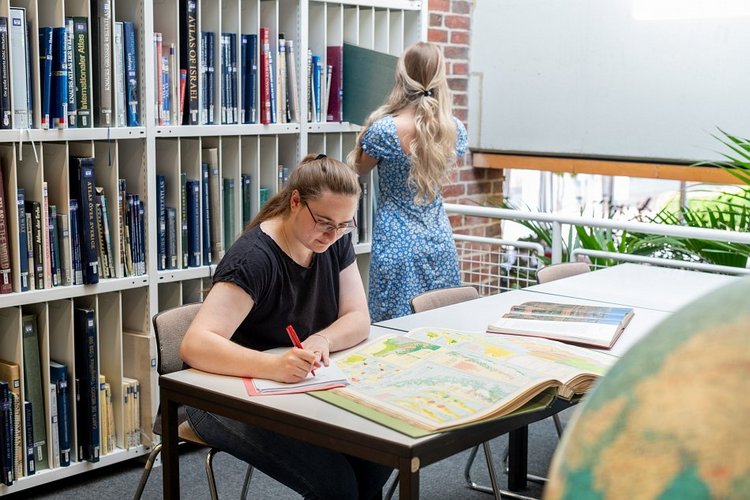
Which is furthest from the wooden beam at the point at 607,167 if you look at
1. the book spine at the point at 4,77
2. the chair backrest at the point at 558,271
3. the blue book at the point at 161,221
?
the book spine at the point at 4,77

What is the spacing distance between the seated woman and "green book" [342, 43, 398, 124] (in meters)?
1.48

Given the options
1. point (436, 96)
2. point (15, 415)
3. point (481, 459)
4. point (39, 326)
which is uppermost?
point (436, 96)

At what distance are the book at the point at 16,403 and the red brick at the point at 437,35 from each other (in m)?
2.45

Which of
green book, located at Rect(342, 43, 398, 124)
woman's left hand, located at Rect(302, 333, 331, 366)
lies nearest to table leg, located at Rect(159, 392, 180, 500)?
woman's left hand, located at Rect(302, 333, 331, 366)

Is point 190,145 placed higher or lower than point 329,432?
higher

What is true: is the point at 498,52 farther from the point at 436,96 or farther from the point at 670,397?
the point at 670,397

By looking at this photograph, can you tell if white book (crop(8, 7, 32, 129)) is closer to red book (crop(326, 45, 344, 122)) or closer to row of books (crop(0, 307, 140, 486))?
row of books (crop(0, 307, 140, 486))

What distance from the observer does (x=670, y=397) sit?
1.08 feet

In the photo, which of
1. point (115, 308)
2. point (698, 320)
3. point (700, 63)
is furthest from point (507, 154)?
point (698, 320)

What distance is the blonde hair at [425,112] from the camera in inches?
127

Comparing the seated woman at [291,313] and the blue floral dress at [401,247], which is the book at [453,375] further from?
the blue floral dress at [401,247]

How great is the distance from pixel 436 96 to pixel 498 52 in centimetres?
150

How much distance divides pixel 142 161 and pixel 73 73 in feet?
1.30

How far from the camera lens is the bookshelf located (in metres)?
2.89
